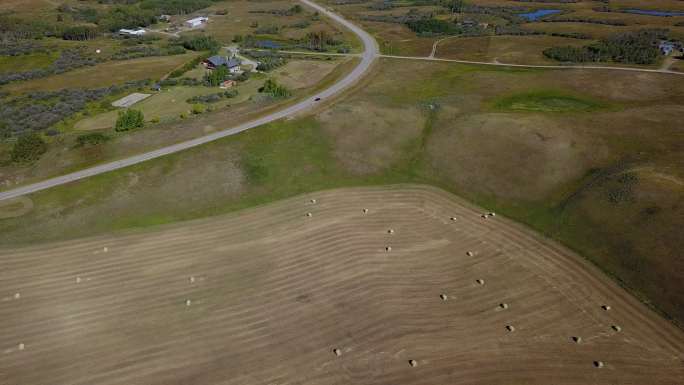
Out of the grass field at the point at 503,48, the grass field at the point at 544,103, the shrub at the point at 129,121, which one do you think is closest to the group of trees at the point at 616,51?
the grass field at the point at 503,48

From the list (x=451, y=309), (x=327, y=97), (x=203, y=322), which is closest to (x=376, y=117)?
(x=327, y=97)

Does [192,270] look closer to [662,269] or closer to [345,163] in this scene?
[345,163]

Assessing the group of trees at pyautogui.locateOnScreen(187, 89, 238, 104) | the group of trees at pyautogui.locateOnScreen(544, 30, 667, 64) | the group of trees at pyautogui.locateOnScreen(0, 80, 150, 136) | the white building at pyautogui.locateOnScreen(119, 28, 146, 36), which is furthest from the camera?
the white building at pyautogui.locateOnScreen(119, 28, 146, 36)

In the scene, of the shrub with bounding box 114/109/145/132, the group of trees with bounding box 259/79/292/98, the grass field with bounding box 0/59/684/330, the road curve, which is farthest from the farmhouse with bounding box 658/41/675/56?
the shrub with bounding box 114/109/145/132

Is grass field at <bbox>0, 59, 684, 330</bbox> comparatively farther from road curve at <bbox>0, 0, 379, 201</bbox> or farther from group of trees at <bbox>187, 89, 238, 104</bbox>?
group of trees at <bbox>187, 89, 238, 104</bbox>

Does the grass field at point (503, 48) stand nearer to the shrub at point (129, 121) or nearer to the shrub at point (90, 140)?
the shrub at point (129, 121)

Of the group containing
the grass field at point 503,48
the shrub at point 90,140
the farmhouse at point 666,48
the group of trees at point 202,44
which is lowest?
the shrub at point 90,140
